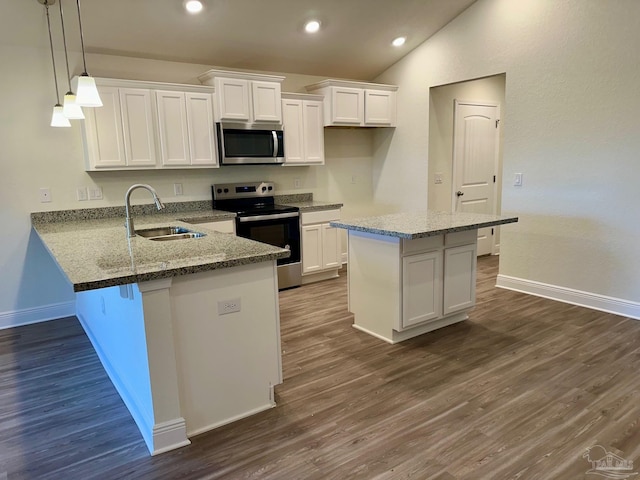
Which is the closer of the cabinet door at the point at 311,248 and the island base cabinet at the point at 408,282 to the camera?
the island base cabinet at the point at 408,282

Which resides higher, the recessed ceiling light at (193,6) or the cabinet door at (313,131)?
the recessed ceiling light at (193,6)

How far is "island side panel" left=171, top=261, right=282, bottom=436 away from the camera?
6.93 feet

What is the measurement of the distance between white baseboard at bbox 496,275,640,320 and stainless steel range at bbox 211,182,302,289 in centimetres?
222

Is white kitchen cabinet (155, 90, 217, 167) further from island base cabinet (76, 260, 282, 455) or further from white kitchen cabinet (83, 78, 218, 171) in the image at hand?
island base cabinet (76, 260, 282, 455)

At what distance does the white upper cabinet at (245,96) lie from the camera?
13.8 feet

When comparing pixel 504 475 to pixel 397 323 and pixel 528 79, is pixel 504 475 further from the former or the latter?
pixel 528 79

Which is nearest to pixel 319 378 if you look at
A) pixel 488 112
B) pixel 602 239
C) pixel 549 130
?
pixel 602 239

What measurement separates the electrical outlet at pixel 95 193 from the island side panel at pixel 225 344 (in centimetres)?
252

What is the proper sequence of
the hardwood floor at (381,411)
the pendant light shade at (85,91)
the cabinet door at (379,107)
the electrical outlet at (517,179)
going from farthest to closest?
the cabinet door at (379,107)
the electrical outlet at (517,179)
the pendant light shade at (85,91)
the hardwood floor at (381,411)

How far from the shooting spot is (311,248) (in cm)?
486

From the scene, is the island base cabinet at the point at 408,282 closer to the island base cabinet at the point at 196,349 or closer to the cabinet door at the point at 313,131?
the island base cabinet at the point at 196,349

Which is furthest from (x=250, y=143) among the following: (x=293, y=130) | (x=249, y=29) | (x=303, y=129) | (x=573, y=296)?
(x=573, y=296)

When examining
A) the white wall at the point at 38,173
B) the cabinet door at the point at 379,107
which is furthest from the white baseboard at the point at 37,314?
the cabinet door at the point at 379,107

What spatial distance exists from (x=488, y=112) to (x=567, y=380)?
13.3ft
